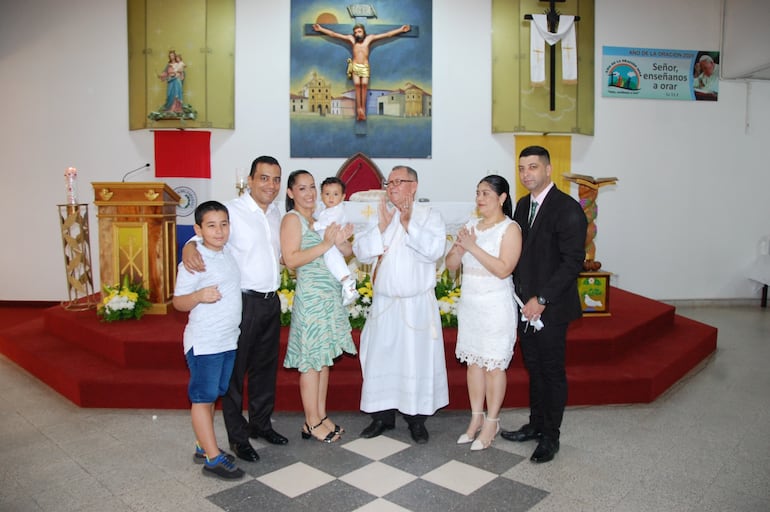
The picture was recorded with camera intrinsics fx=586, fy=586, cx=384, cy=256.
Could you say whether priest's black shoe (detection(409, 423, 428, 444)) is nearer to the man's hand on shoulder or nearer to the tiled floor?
the tiled floor

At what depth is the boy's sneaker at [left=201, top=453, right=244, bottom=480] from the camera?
2.77 m

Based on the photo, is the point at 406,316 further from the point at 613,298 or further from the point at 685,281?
the point at 685,281

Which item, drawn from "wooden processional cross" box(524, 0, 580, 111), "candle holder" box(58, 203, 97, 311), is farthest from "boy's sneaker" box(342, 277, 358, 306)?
"wooden processional cross" box(524, 0, 580, 111)

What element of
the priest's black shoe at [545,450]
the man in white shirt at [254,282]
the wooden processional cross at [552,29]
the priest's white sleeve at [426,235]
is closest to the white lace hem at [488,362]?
the priest's black shoe at [545,450]

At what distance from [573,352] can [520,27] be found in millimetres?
4802

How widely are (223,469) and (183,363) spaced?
4.58 ft

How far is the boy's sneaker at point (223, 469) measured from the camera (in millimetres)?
2768

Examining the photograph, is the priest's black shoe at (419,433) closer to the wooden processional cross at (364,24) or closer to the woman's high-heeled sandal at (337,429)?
the woman's high-heeled sandal at (337,429)

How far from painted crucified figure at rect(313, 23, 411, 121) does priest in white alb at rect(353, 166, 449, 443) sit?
439 centimetres

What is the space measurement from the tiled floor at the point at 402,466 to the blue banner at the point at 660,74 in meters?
4.85

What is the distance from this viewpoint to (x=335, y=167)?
24.4 ft

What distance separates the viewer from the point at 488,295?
3055 mm

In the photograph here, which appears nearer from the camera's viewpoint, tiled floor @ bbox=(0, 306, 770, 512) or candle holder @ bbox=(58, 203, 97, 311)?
tiled floor @ bbox=(0, 306, 770, 512)

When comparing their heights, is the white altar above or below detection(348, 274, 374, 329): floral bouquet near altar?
above
